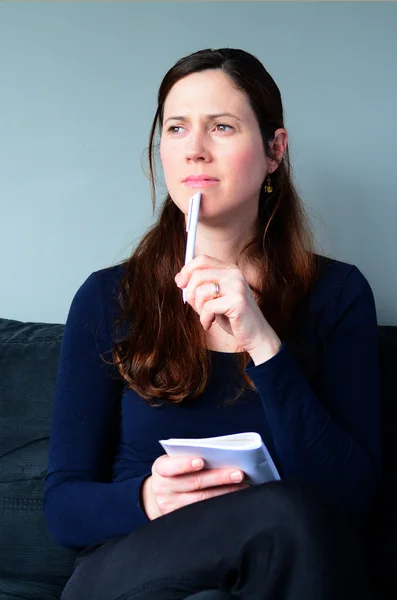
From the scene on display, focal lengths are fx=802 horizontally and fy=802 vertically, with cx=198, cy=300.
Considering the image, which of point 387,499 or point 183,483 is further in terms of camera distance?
point 387,499

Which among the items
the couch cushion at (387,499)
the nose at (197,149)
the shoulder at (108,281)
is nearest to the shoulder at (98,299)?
the shoulder at (108,281)

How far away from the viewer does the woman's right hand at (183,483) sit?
1.11 meters

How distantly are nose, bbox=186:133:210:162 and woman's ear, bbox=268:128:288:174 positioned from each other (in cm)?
17

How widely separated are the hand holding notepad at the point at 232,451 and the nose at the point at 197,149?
49 centimetres

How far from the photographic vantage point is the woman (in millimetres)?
1156

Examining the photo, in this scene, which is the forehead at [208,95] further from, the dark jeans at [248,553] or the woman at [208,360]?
the dark jeans at [248,553]

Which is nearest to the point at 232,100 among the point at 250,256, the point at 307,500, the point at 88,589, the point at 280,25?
the point at 250,256

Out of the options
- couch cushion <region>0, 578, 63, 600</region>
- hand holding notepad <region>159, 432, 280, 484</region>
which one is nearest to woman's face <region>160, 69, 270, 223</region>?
hand holding notepad <region>159, 432, 280, 484</region>

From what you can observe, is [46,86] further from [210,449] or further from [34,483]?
[210,449]

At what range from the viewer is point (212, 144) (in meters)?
1.36

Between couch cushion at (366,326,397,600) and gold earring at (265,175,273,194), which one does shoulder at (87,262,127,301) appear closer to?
gold earring at (265,175,273,194)

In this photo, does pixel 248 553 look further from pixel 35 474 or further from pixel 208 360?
pixel 35 474

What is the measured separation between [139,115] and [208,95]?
0.51 meters

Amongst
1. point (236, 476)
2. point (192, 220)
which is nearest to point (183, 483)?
point (236, 476)
